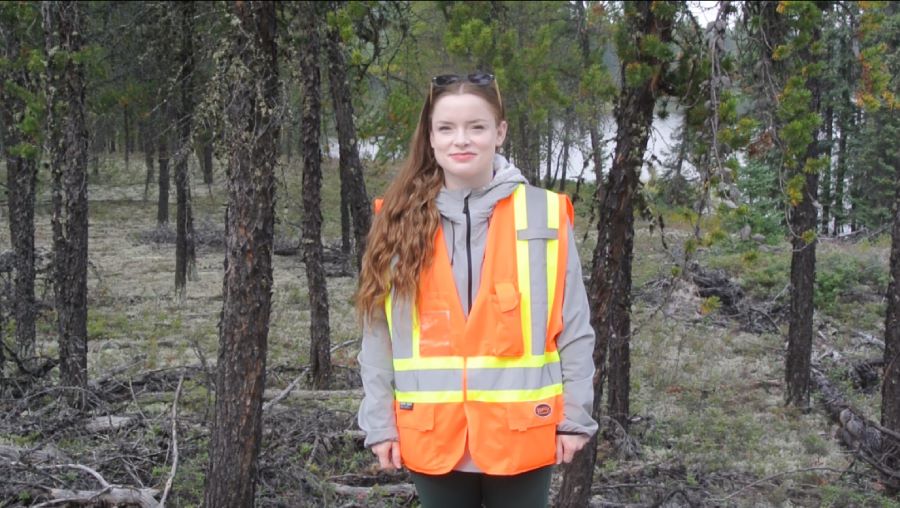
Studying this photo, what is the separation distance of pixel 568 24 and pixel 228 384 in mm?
17468

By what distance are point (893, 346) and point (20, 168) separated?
32.0 feet

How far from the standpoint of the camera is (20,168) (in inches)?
386

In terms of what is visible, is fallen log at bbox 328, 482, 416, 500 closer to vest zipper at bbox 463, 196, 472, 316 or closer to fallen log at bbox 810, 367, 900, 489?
vest zipper at bbox 463, 196, 472, 316

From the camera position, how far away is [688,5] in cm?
455

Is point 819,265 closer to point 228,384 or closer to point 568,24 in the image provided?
point 568,24

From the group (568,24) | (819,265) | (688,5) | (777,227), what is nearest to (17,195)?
(688,5)

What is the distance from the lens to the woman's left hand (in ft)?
8.16

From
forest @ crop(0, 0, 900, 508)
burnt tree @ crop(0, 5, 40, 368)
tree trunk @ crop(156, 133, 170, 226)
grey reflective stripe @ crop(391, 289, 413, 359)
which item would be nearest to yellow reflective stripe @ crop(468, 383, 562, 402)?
grey reflective stripe @ crop(391, 289, 413, 359)

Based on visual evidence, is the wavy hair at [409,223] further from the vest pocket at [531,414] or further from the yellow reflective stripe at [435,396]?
the vest pocket at [531,414]

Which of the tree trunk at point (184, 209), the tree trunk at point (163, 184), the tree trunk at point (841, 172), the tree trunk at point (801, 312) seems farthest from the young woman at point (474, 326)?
the tree trunk at point (841, 172)

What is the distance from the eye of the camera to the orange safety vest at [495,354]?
2389mm

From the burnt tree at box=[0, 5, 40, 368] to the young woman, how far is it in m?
4.93

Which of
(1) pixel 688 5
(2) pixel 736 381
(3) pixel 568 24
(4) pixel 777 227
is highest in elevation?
(3) pixel 568 24

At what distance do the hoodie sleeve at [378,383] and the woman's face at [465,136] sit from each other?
0.53 metres
